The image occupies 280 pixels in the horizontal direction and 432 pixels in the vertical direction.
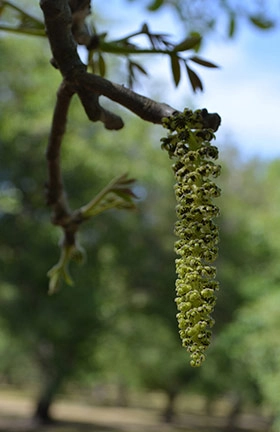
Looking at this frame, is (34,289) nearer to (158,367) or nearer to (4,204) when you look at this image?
(4,204)

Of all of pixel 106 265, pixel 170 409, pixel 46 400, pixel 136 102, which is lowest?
pixel 170 409

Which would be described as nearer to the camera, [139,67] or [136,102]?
[136,102]

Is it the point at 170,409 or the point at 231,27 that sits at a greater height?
the point at 231,27

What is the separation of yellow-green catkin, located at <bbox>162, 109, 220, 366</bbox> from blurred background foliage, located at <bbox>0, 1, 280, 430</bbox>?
9806 millimetres

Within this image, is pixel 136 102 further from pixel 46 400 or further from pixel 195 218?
pixel 46 400

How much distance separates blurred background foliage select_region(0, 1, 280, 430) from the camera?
39.1 ft

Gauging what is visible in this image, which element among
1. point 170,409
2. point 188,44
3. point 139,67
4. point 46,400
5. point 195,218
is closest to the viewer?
point 195,218

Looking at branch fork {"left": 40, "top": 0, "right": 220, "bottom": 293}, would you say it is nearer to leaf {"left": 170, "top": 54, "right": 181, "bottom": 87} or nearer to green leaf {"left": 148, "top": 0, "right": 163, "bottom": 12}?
leaf {"left": 170, "top": 54, "right": 181, "bottom": 87}

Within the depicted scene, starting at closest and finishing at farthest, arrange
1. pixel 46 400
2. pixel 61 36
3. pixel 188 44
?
pixel 61 36, pixel 188 44, pixel 46 400

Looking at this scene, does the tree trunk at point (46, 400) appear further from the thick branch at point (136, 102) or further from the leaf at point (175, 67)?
the thick branch at point (136, 102)

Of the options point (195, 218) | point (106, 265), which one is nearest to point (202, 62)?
point (195, 218)

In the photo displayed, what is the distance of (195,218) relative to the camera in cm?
56

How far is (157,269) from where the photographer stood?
15430 millimetres

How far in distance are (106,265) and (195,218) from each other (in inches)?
559
